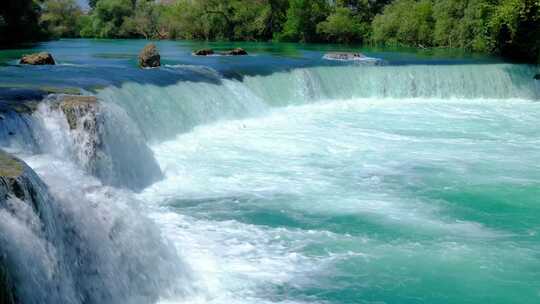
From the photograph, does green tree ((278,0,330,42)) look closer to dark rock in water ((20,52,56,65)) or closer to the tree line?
the tree line

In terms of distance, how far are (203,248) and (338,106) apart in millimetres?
13873

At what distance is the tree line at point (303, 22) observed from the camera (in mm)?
30734

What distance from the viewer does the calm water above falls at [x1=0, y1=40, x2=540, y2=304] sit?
7.73 meters

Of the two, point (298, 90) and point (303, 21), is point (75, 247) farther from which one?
point (303, 21)

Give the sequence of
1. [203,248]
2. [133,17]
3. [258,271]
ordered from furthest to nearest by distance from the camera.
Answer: [133,17] → [203,248] → [258,271]

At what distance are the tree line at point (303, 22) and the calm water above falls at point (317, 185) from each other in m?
9.05

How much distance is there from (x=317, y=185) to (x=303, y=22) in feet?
132

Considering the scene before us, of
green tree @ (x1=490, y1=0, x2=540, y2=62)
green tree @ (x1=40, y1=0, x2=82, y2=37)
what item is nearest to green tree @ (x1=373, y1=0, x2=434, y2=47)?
green tree @ (x1=490, y1=0, x2=540, y2=62)

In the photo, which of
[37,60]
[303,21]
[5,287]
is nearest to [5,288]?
[5,287]

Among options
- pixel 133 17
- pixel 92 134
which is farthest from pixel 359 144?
pixel 133 17

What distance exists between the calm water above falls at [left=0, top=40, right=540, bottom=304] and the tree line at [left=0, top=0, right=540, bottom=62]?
905cm

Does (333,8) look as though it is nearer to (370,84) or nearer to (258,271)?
(370,84)

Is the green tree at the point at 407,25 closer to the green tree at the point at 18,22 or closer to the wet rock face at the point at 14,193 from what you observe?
the green tree at the point at 18,22

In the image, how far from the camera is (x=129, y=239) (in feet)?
23.7
